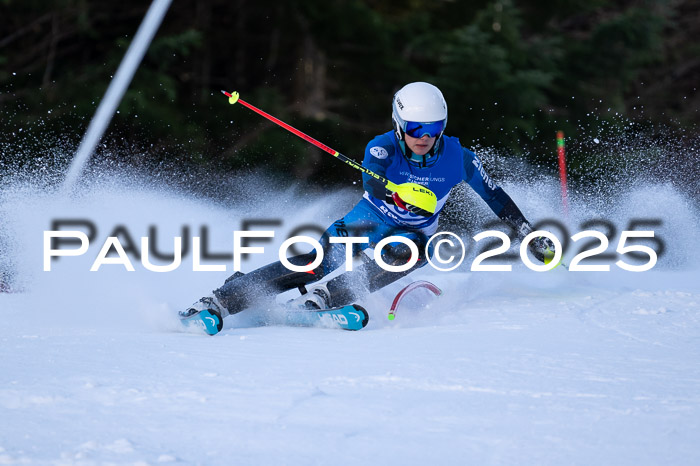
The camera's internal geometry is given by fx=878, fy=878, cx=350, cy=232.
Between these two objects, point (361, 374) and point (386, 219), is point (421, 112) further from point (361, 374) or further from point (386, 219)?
point (361, 374)

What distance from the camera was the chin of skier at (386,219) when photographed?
4512 millimetres

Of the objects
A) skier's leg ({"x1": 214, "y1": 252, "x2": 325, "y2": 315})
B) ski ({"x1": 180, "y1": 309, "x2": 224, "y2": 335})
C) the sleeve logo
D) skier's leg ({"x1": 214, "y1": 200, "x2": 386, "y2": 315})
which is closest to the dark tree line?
skier's leg ({"x1": 214, "y1": 200, "x2": 386, "y2": 315})

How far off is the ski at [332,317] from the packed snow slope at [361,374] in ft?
0.30

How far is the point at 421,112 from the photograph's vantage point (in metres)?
4.50

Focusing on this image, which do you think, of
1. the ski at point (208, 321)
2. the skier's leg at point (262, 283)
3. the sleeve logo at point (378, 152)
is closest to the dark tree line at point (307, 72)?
the skier's leg at point (262, 283)

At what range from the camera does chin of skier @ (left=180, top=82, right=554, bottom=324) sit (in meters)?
4.51

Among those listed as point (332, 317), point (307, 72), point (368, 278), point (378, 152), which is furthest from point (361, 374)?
point (307, 72)

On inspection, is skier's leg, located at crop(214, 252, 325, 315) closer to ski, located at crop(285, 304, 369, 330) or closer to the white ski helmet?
ski, located at crop(285, 304, 369, 330)

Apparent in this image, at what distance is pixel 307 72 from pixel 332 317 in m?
10.2

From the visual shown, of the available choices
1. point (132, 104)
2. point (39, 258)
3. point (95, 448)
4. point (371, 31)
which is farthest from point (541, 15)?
point (95, 448)

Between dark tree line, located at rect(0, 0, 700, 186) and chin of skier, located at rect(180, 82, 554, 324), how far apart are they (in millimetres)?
6595

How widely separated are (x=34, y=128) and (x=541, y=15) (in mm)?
8361

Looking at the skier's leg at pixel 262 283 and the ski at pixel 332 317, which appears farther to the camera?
the skier's leg at pixel 262 283

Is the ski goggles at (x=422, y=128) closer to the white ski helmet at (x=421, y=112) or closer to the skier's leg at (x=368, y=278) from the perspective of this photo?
the white ski helmet at (x=421, y=112)
